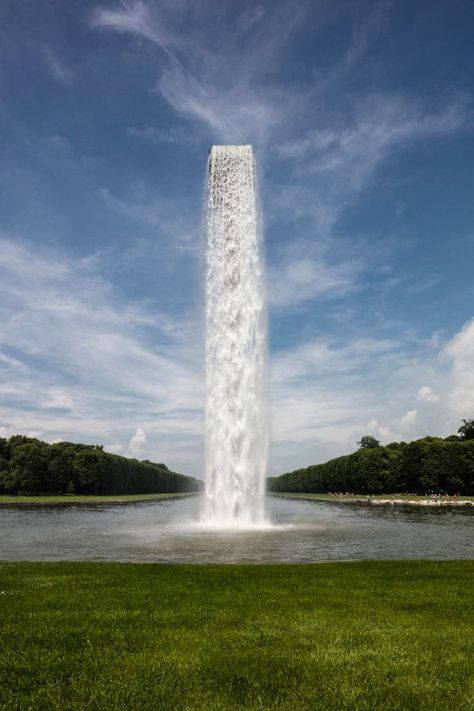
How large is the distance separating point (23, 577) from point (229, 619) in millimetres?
7459

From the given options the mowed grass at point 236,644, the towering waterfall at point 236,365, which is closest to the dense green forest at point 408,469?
the towering waterfall at point 236,365

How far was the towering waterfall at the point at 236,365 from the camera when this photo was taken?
1658 inches

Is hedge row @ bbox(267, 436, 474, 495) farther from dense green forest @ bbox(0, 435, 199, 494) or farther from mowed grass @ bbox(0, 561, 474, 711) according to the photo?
mowed grass @ bbox(0, 561, 474, 711)

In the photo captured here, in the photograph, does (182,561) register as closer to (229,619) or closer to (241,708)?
(229,619)

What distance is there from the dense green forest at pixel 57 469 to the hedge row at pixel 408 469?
52817 mm

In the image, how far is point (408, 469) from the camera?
10488 centimetres

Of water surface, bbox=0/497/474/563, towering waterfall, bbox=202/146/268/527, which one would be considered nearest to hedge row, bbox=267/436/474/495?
water surface, bbox=0/497/474/563

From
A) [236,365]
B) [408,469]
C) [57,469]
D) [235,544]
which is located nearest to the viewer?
[235,544]

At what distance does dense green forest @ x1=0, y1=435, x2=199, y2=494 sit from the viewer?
104 m

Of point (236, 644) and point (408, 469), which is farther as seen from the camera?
point (408, 469)

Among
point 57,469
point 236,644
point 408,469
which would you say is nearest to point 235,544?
point 236,644

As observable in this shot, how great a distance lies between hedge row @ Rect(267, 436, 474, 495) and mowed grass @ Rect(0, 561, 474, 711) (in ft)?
296

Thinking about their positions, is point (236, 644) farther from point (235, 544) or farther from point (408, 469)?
point (408, 469)

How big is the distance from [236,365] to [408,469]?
7252 cm
